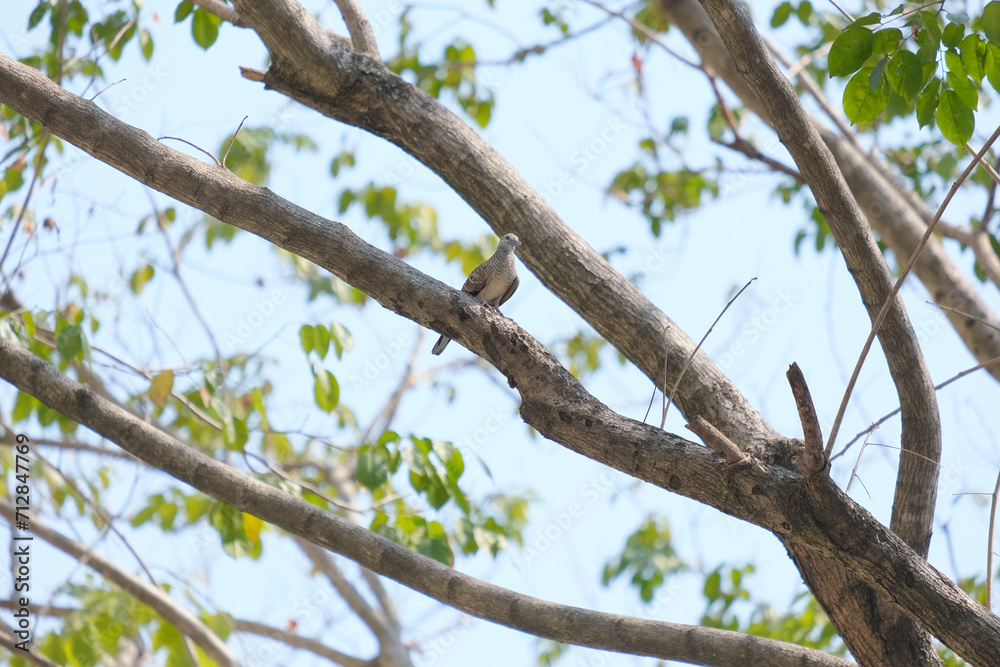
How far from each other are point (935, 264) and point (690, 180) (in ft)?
6.06

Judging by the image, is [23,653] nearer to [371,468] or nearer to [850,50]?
[371,468]

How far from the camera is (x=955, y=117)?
202 centimetres

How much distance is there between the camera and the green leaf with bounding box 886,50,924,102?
194cm

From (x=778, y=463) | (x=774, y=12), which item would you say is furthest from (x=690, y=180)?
(x=778, y=463)

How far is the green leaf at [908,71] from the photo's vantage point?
6.38ft

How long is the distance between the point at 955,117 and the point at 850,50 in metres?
0.35

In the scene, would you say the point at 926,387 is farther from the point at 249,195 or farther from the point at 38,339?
the point at 38,339

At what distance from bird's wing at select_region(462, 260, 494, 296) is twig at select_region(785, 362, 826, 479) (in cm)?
159

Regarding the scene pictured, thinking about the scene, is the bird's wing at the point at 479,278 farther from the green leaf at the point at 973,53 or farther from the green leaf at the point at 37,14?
the green leaf at the point at 37,14

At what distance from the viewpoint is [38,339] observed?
11.5ft

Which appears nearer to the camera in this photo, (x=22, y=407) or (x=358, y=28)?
(x=358, y=28)

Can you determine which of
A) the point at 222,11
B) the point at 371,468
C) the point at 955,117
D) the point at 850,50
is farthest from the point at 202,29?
the point at 955,117

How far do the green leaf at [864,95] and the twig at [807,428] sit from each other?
97 cm

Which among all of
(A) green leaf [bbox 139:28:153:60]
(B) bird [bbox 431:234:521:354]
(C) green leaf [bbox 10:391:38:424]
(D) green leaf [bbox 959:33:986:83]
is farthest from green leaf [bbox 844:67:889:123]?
(C) green leaf [bbox 10:391:38:424]
